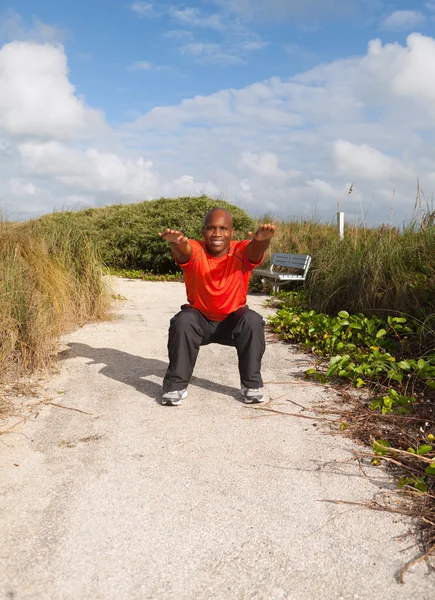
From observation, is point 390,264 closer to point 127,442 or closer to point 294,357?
point 294,357

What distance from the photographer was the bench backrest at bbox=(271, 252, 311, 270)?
9.27 metres

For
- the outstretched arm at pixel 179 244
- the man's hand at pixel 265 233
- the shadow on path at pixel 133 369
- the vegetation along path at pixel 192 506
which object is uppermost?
the man's hand at pixel 265 233

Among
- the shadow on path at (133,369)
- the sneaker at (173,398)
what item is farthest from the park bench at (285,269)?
the sneaker at (173,398)

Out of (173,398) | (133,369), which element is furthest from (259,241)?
(133,369)

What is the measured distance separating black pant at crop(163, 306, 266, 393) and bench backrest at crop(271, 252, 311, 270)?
539 centimetres

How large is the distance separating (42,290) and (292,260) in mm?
5222

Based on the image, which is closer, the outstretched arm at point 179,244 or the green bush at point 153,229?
the outstretched arm at point 179,244

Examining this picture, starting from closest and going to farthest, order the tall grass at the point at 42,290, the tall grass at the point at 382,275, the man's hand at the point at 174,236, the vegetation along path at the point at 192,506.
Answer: the vegetation along path at the point at 192,506, the man's hand at the point at 174,236, the tall grass at the point at 42,290, the tall grass at the point at 382,275

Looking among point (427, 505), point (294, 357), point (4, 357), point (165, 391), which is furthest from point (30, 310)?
point (427, 505)

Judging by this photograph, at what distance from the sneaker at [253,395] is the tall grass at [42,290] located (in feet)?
6.30

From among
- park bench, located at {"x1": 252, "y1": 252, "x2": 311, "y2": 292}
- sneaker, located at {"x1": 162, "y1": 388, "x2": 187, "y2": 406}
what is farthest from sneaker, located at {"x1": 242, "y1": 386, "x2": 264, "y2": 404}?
park bench, located at {"x1": 252, "y1": 252, "x2": 311, "y2": 292}

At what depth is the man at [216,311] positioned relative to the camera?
3.93 metres

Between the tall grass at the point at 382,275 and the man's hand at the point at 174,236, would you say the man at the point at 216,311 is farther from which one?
the tall grass at the point at 382,275

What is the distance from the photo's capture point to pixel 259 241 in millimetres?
3812
